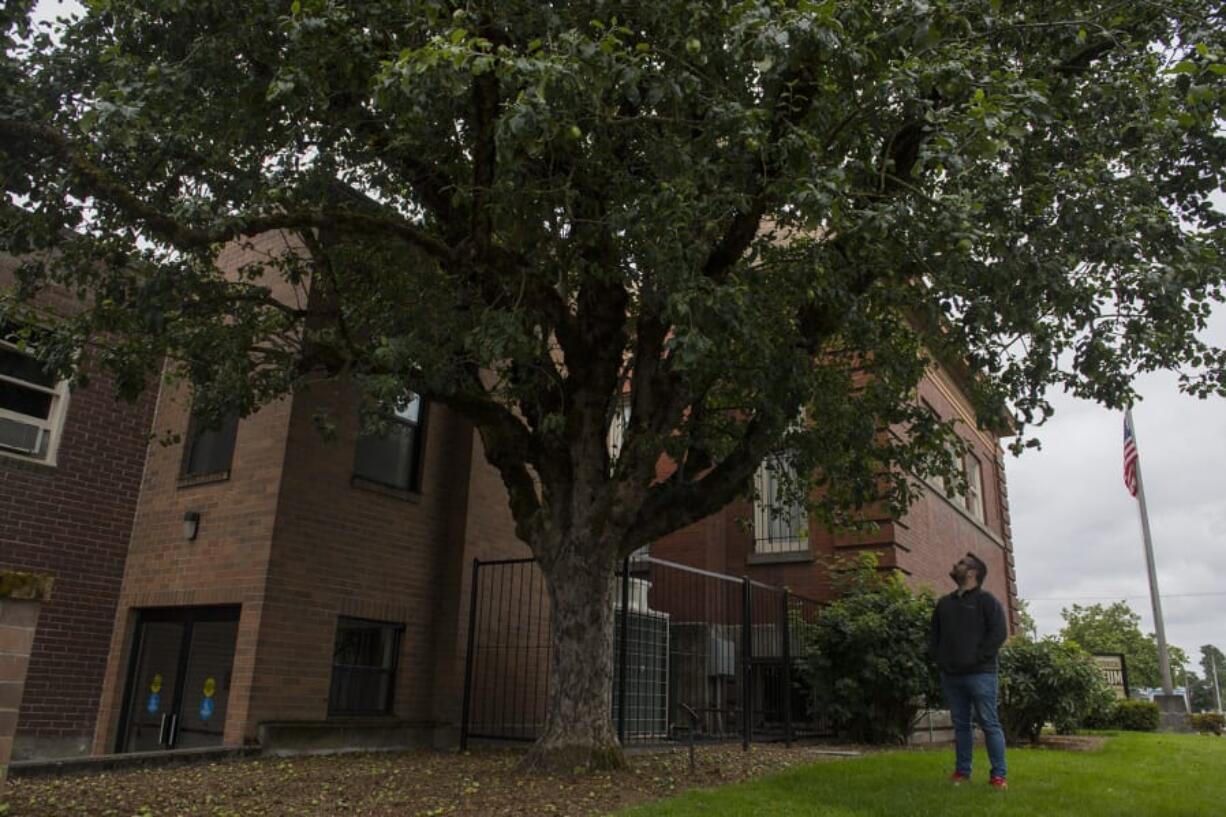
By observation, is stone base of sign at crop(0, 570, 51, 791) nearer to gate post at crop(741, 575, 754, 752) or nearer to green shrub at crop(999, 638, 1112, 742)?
gate post at crop(741, 575, 754, 752)

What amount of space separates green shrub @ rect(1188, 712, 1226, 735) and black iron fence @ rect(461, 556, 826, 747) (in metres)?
12.0

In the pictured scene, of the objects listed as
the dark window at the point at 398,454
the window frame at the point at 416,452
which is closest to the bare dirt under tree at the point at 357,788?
the dark window at the point at 398,454

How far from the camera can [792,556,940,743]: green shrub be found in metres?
11.8

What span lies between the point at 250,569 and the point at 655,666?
5012mm

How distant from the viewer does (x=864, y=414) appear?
31.7ft

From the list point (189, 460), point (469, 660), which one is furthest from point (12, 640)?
point (189, 460)

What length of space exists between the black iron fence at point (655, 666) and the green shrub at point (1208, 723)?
12.0 meters

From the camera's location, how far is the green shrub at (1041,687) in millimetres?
11422

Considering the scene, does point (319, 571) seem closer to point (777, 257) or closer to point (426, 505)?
point (426, 505)

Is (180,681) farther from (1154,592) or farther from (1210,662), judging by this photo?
(1210,662)

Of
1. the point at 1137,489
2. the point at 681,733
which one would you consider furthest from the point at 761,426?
the point at 1137,489

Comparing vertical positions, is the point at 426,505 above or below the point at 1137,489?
below

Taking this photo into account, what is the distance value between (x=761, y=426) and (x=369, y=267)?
4465mm

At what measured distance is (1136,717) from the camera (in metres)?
18.4
